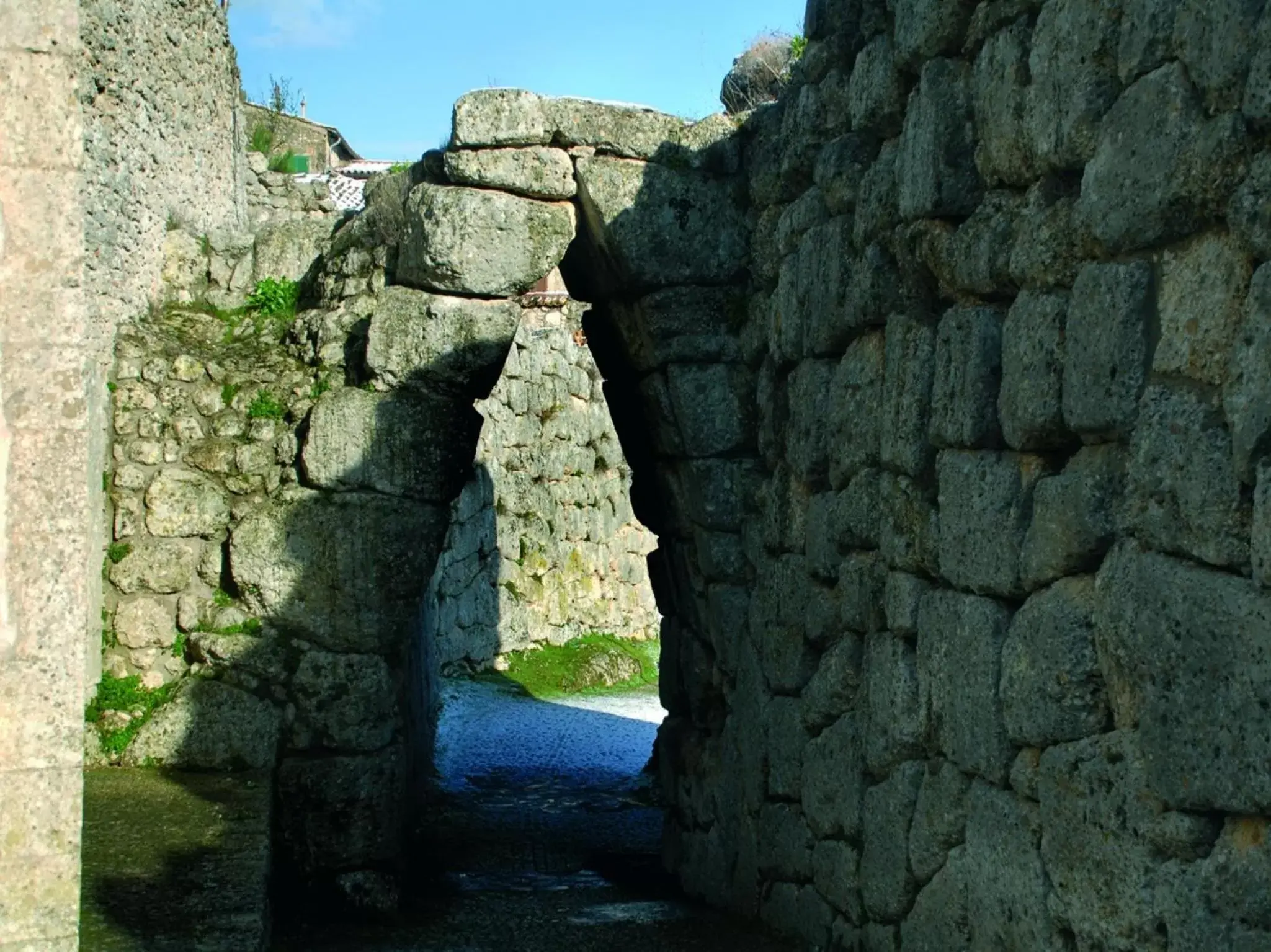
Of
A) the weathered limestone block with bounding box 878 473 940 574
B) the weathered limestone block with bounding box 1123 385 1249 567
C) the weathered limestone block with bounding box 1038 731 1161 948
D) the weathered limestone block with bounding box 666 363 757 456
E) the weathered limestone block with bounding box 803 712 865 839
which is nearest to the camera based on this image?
the weathered limestone block with bounding box 1123 385 1249 567

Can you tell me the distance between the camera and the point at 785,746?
604 centimetres

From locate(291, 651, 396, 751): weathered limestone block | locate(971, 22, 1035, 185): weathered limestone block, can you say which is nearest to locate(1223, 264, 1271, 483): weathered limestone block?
locate(971, 22, 1035, 185): weathered limestone block

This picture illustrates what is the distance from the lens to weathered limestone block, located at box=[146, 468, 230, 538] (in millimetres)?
7020

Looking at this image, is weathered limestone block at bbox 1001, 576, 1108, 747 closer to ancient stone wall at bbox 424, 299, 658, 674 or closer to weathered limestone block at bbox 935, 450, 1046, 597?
weathered limestone block at bbox 935, 450, 1046, 597

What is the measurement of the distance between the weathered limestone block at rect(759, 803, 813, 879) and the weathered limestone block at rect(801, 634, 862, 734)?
40 centimetres

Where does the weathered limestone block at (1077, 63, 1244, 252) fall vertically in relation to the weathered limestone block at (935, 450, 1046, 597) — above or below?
above

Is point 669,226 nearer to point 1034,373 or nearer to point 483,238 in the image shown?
point 483,238

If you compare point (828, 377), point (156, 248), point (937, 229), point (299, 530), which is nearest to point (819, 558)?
point (828, 377)

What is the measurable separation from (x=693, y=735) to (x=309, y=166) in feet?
27.0

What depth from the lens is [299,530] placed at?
7.04 meters

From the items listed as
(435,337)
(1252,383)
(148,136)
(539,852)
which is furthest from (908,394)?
(539,852)

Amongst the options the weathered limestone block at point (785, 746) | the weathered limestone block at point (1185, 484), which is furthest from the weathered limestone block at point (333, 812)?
the weathered limestone block at point (1185, 484)

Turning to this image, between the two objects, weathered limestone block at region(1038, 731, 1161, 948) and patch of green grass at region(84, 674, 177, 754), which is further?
patch of green grass at region(84, 674, 177, 754)

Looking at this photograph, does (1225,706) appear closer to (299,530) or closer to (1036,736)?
(1036,736)
